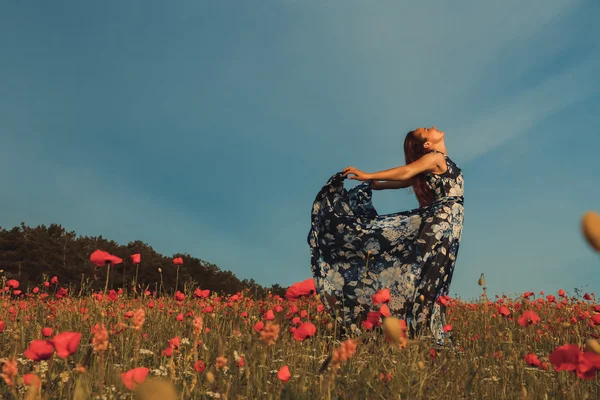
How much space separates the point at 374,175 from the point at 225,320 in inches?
104

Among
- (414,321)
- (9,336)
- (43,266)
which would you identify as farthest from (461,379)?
(43,266)

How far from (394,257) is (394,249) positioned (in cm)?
8

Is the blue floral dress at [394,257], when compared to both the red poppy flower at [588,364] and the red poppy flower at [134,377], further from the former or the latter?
the red poppy flower at [134,377]

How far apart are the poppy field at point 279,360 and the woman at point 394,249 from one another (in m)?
0.35

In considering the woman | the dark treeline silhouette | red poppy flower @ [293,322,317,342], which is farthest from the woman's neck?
the dark treeline silhouette

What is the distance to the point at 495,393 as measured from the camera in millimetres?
3355

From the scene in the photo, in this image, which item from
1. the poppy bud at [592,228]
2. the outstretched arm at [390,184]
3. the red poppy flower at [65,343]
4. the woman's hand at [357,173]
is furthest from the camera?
the outstretched arm at [390,184]

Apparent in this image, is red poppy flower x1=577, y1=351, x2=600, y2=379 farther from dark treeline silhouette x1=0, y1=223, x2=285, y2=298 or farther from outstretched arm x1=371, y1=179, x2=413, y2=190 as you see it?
dark treeline silhouette x1=0, y1=223, x2=285, y2=298

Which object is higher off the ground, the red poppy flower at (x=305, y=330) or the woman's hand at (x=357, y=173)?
the woman's hand at (x=357, y=173)

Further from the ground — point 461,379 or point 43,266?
point 43,266

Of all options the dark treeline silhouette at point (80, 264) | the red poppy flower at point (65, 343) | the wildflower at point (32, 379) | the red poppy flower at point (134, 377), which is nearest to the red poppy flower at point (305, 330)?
the red poppy flower at point (134, 377)

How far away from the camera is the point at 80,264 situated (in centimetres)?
1333

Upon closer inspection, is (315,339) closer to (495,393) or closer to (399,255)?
(399,255)

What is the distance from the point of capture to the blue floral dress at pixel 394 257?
18.0 ft
